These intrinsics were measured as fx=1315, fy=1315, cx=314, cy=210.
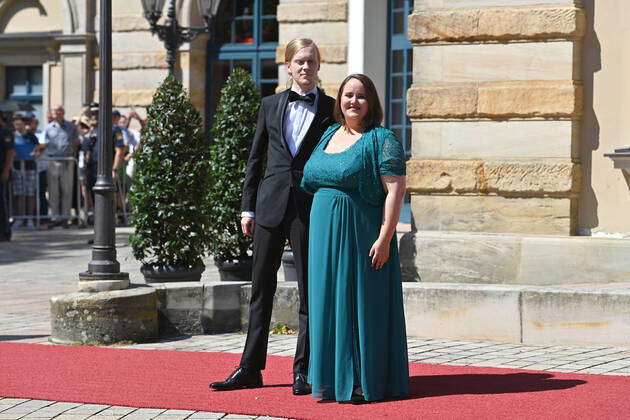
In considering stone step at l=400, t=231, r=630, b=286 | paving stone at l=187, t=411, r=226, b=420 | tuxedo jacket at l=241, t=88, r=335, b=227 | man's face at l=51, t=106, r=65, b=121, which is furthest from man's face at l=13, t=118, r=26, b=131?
paving stone at l=187, t=411, r=226, b=420

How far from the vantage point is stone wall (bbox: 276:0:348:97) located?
763 inches

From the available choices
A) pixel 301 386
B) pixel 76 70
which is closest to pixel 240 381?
pixel 301 386

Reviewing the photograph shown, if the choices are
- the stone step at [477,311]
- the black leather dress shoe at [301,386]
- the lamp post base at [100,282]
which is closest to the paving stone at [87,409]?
the black leather dress shoe at [301,386]

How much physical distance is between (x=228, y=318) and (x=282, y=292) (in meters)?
0.46

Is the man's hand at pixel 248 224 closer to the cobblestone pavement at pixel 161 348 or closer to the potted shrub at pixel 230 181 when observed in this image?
the cobblestone pavement at pixel 161 348

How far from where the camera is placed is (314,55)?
721 cm

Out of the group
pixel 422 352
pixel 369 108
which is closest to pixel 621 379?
pixel 422 352

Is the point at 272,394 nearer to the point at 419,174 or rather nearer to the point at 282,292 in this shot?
the point at 282,292

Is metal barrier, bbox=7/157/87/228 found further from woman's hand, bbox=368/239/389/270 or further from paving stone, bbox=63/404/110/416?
woman's hand, bbox=368/239/389/270

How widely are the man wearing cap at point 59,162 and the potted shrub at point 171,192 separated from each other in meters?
9.68

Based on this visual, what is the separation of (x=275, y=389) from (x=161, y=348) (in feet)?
6.15

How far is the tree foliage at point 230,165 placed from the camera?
35.4 feet

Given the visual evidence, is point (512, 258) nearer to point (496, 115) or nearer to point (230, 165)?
point (496, 115)

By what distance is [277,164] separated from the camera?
734 cm
